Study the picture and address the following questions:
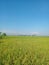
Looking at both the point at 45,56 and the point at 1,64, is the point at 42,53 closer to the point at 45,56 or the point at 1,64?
the point at 45,56

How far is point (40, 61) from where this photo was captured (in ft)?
16.2

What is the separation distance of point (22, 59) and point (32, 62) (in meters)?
0.35

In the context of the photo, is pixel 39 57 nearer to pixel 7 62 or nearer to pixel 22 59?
pixel 22 59

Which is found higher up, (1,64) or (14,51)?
(14,51)

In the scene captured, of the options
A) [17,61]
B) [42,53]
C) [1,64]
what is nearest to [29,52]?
[42,53]

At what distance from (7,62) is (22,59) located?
0.51 metres

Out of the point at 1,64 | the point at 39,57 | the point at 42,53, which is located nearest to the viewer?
the point at 1,64

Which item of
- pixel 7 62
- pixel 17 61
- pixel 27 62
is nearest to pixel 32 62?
pixel 27 62

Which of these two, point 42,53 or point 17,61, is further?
point 42,53

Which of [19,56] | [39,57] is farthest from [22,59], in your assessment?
[39,57]

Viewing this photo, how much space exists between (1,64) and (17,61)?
1.67 ft

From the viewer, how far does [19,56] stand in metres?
5.24

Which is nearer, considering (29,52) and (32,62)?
(32,62)

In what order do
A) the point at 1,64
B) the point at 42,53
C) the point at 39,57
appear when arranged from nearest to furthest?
the point at 1,64 → the point at 39,57 → the point at 42,53
